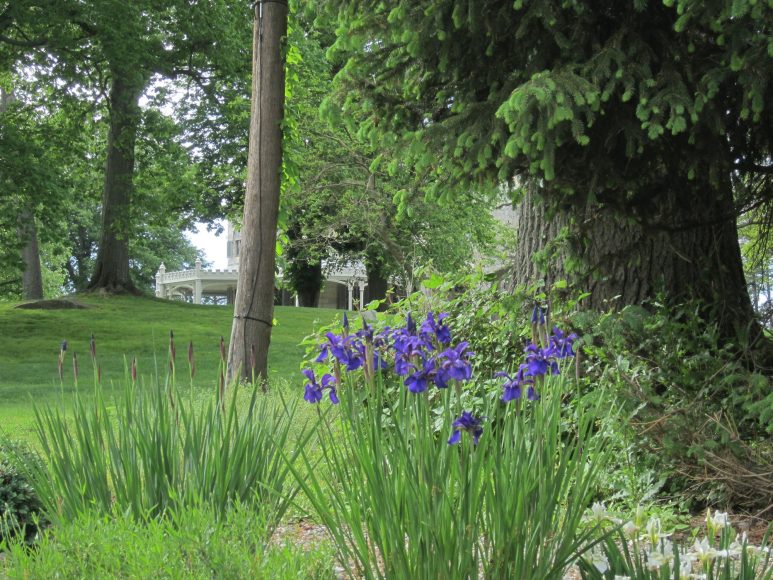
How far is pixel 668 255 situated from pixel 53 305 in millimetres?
18701

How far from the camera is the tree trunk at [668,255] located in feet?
19.1

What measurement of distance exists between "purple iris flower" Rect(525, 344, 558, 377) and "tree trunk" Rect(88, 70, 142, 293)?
55.9 feet

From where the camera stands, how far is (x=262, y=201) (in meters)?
8.80

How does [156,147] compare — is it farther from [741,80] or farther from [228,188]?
[741,80]

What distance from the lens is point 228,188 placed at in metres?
24.2

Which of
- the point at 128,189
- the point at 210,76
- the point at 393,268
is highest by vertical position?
the point at 210,76

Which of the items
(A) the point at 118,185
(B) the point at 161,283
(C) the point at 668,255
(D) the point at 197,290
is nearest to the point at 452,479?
(C) the point at 668,255

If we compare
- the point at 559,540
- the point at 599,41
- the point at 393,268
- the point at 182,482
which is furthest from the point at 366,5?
the point at 393,268

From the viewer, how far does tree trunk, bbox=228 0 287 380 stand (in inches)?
345

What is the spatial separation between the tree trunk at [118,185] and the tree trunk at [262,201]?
10313mm

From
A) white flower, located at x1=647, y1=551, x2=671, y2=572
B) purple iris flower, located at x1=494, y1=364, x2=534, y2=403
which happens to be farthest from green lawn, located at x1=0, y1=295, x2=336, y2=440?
white flower, located at x1=647, y1=551, x2=671, y2=572

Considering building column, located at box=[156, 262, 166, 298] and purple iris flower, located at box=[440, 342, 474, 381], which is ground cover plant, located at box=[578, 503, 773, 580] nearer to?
purple iris flower, located at box=[440, 342, 474, 381]

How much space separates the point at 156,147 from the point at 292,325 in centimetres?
591

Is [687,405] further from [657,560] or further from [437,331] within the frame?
[437,331]
